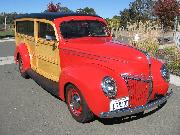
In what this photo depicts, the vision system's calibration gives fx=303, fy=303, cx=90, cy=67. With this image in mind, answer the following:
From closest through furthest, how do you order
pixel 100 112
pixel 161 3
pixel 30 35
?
pixel 100 112, pixel 30 35, pixel 161 3

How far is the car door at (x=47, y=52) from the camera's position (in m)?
6.63

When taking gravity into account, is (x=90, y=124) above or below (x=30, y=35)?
below

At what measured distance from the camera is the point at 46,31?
7.08 m

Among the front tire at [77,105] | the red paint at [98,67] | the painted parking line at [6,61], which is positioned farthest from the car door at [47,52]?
the painted parking line at [6,61]

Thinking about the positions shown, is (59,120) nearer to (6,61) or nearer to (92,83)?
(92,83)

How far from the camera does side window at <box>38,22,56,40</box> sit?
6656mm

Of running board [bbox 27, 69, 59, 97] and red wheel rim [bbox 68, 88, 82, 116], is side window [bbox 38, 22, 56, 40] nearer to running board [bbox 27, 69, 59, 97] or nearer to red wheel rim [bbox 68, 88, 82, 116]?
running board [bbox 27, 69, 59, 97]

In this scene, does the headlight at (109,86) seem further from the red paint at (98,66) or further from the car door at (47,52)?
the car door at (47,52)

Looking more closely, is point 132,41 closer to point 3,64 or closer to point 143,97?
point 3,64

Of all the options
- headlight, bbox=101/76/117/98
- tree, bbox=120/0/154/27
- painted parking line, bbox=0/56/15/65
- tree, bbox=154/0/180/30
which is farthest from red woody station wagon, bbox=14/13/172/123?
tree, bbox=120/0/154/27

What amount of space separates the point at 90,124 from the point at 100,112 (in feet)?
2.34

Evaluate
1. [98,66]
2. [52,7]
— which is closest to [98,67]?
[98,66]

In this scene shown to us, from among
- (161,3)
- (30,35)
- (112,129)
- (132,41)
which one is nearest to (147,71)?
(112,129)

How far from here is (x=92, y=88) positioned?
5.06 metres
